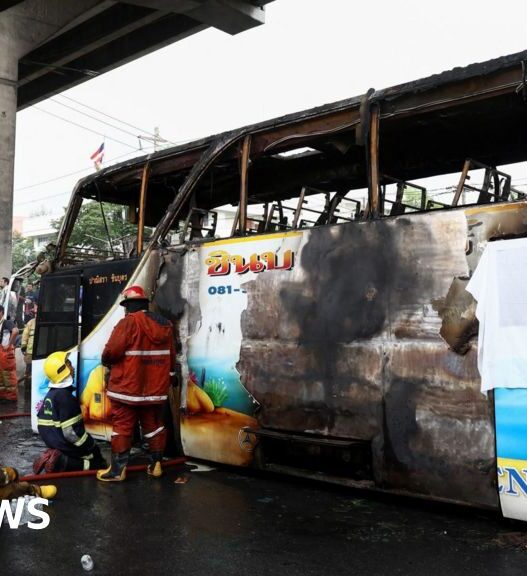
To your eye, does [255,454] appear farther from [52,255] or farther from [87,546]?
Answer: [52,255]

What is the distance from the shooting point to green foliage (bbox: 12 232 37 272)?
43112mm

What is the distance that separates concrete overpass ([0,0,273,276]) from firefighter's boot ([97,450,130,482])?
1100 cm

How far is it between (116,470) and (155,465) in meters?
0.35

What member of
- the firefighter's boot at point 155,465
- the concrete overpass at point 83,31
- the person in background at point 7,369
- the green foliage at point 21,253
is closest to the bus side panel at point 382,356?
the firefighter's boot at point 155,465

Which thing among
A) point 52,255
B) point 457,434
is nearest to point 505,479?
point 457,434

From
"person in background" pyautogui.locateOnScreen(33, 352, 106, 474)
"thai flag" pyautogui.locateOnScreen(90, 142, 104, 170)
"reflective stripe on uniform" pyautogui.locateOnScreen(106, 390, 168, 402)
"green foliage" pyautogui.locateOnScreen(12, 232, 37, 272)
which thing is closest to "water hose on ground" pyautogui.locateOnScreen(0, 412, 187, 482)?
"person in background" pyautogui.locateOnScreen(33, 352, 106, 474)

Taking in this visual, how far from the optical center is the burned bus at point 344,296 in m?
4.25

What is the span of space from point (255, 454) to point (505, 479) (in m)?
2.15

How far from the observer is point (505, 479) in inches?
157

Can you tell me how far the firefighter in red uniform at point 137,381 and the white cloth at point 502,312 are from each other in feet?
9.17

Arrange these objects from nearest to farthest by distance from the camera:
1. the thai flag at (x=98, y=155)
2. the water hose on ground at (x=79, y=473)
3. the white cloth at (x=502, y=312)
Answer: the white cloth at (x=502, y=312) → the water hose on ground at (x=79, y=473) → the thai flag at (x=98, y=155)

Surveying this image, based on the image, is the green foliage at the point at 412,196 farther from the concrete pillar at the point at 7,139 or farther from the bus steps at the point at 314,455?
the concrete pillar at the point at 7,139

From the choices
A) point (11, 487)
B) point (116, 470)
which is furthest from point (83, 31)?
point (11, 487)

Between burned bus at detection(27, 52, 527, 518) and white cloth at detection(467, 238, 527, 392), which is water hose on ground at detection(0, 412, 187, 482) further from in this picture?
white cloth at detection(467, 238, 527, 392)
